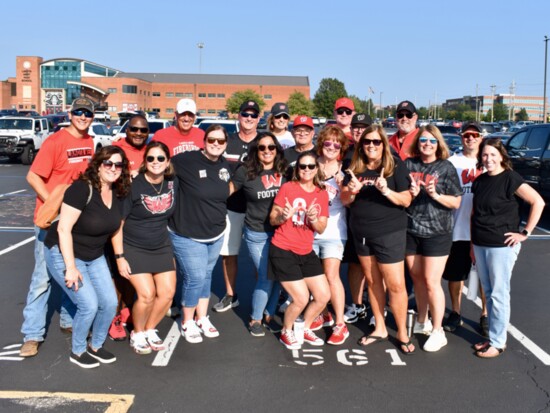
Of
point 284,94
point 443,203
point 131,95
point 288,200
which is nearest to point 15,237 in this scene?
point 288,200

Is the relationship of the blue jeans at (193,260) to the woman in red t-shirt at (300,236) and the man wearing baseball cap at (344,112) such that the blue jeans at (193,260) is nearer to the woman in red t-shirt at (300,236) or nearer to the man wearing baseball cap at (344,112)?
the woman in red t-shirt at (300,236)

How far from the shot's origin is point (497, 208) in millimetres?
4508

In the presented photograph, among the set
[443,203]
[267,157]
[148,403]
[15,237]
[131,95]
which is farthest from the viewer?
[131,95]

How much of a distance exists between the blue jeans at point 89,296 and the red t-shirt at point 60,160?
635mm

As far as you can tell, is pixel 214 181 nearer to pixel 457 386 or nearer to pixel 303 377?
pixel 303 377

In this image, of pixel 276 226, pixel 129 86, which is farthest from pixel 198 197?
pixel 129 86

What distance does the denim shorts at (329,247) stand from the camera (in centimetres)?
496

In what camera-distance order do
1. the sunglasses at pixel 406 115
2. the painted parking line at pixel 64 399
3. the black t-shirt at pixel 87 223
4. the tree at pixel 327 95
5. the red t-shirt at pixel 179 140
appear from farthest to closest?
the tree at pixel 327 95
the red t-shirt at pixel 179 140
the sunglasses at pixel 406 115
the black t-shirt at pixel 87 223
the painted parking line at pixel 64 399

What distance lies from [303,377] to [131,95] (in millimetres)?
95218

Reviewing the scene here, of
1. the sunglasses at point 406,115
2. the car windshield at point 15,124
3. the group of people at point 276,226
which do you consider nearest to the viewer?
the group of people at point 276,226

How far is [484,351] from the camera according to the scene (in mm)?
4676

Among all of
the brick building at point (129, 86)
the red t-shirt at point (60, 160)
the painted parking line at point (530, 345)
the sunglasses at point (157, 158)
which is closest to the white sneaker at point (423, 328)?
the painted parking line at point (530, 345)

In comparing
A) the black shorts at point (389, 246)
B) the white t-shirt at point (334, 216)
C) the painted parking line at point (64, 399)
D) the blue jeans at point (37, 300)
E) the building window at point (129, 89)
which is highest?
the building window at point (129, 89)

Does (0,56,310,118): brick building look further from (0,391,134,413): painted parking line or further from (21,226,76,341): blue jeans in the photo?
(0,391,134,413): painted parking line
